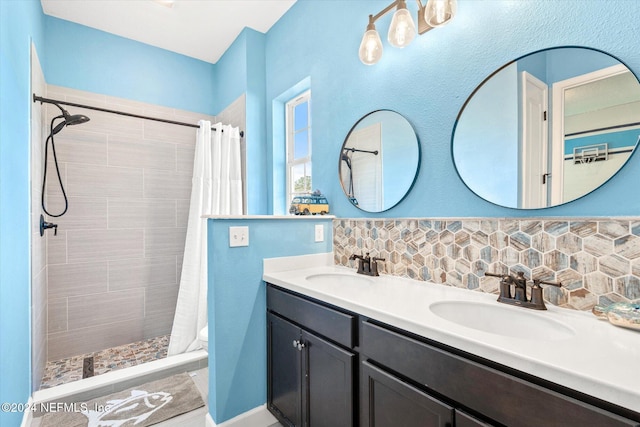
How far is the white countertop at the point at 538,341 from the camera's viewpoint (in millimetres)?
583

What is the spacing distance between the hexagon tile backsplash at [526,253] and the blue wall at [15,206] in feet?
5.79

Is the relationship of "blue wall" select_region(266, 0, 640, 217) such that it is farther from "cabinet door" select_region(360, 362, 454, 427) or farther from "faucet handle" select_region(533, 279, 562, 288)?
"cabinet door" select_region(360, 362, 454, 427)

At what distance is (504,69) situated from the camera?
1204 mm

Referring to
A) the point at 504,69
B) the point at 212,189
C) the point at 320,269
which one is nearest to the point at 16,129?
the point at 212,189

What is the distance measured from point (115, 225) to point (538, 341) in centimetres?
321

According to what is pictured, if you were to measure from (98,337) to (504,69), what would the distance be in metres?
3.58

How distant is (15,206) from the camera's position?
4.74 ft

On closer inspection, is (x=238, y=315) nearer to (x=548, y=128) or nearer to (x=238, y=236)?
(x=238, y=236)

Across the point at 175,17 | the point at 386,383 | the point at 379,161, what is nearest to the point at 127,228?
the point at 175,17

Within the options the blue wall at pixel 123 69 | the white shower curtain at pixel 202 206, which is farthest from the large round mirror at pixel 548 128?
the blue wall at pixel 123 69

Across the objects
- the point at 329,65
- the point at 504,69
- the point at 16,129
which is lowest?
the point at 16,129

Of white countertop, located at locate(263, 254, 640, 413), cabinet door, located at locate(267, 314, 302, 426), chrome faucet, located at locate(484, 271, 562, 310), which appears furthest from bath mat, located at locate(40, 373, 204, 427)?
chrome faucet, located at locate(484, 271, 562, 310)

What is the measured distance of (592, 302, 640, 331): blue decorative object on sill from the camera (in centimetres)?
81

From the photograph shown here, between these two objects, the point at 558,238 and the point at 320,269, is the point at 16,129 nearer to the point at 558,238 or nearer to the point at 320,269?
the point at 320,269
